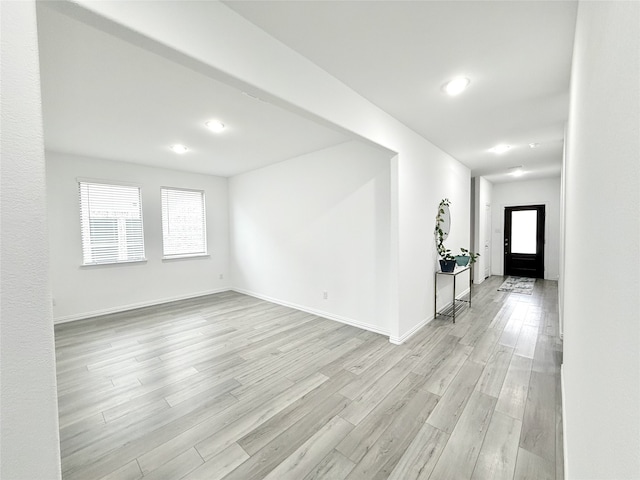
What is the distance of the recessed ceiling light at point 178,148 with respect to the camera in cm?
387

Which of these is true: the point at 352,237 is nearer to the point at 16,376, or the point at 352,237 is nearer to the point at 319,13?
the point at 319,13

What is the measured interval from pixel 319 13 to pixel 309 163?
8.98 ft

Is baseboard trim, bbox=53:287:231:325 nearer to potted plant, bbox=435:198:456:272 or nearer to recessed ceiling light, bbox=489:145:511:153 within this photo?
potted plant, bbox=435:198:456:272

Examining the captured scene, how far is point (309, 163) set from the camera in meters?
4.30

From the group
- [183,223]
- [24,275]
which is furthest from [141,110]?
[183,223]

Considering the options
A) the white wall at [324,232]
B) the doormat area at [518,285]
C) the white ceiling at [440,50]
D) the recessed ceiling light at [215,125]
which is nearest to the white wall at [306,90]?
the white ceiling at [440,50]

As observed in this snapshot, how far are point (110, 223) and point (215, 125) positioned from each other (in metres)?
3.02

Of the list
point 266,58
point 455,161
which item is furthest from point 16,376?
point 455,161

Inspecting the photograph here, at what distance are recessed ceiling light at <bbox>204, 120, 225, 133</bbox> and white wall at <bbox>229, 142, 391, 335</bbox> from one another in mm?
1501

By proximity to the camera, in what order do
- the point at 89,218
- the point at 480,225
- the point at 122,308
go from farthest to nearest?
the point at 480,225 → the point at 122,308 → the point at 89,218

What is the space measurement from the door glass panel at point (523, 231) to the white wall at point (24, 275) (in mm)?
8935

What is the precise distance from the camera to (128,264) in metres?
4.77

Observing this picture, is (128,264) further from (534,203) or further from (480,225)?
(534,203)

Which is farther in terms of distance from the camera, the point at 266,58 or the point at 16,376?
the point at 266,58
